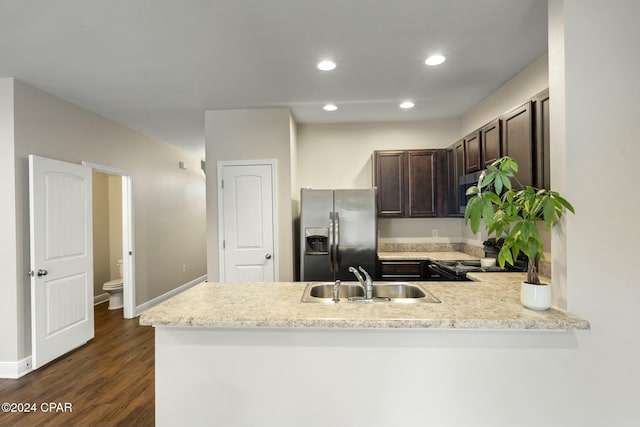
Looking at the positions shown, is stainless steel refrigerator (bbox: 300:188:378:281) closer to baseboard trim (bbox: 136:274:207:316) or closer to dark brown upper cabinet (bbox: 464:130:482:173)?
dark brown upper cabinet (bbox: 464:130:482:173)

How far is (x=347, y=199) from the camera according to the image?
3480 millimetres

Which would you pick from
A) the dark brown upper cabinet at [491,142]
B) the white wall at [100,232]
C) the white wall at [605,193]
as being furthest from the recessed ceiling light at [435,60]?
the white wall at [100,232]

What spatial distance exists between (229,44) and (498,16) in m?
1.85

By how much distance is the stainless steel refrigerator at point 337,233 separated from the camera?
3424mm

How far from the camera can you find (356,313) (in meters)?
1.51

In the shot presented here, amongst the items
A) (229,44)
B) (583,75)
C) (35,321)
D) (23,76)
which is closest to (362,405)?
(583,75)

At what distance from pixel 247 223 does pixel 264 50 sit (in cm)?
195

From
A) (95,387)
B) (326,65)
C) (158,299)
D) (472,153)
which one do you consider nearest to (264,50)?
(326,65)

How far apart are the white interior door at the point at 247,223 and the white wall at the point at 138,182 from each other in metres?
1.56

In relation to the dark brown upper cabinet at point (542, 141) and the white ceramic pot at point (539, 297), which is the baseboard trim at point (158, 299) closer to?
the white ceramic pot at point (539, 297)

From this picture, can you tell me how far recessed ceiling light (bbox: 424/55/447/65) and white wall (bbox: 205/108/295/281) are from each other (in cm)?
167

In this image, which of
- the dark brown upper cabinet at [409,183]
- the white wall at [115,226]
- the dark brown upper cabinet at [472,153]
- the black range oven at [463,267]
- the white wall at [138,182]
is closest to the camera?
the black range oven at [463,267]

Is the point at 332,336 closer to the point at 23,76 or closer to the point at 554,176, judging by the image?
the point at 554,176

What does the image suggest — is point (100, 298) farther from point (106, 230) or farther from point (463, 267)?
point (463, 267)
